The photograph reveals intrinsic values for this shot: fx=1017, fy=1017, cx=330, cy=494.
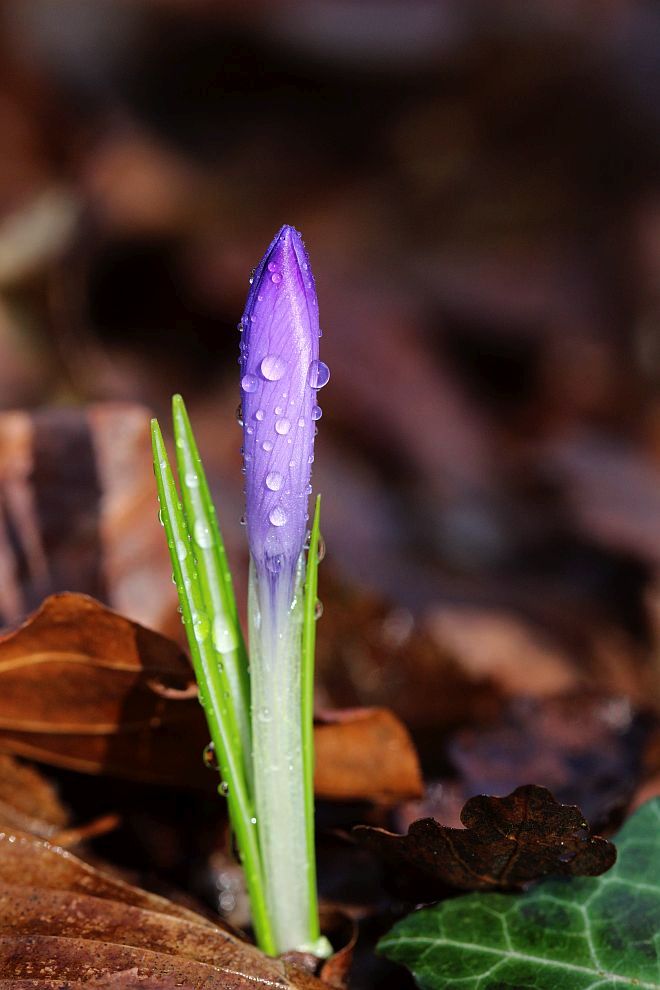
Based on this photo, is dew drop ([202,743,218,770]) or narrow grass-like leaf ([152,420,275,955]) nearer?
narrow grass-like leaf ([152,420,275,955])

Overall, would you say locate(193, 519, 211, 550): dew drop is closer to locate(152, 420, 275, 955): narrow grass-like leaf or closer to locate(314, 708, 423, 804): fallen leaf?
locate(152, 420, 275, 955): narrow grass-like leaf

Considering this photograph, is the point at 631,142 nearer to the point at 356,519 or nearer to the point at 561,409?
the point at 561,409

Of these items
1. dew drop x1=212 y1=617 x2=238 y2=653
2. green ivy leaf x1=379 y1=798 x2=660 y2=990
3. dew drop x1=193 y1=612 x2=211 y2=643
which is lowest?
green ivy leaf x1=379 y1=798 x2=660 y2=990

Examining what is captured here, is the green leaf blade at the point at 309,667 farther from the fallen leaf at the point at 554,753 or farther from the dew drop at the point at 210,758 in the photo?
the fallen leaf at the point at 554,753

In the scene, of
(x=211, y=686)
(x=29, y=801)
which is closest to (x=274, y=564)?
(x=211, y=686)

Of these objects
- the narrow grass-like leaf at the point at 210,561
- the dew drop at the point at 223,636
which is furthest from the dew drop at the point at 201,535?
the dew drop at the point at 223,636

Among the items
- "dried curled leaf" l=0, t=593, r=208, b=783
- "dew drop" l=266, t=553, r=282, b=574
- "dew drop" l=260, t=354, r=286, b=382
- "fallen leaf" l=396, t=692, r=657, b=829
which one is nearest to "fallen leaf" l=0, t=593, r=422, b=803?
"dried curled leaf" l=0, t=593, r=208, b=783

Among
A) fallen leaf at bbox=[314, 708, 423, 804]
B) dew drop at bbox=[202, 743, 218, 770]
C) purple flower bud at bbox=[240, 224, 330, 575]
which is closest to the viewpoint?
purple flower bud at bbox=[240, 224, 330, 575]

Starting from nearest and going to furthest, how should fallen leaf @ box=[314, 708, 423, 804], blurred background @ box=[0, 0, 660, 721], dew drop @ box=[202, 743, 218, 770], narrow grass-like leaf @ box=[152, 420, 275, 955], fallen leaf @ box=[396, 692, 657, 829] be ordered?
narrow grass-like leaf @ box=[152, 420, 275, 955] < dew drop @ box=[202, 743, 218, 770] < fallen leaf @ box=[314, 708, 423, 804] < fallen leaf @ box=[396, 692, 657, 829] < blurred background @ box=[0, 0, 660, 721]
